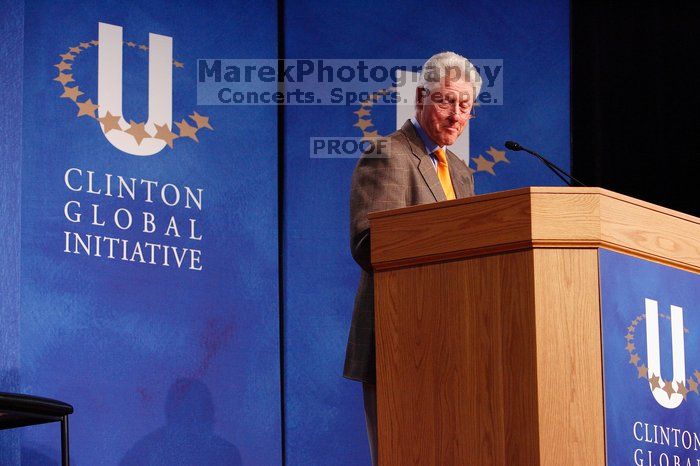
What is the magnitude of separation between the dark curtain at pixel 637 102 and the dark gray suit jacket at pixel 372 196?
2045 millimetres

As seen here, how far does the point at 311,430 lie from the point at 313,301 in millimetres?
511

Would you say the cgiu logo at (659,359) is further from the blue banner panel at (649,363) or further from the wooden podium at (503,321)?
the wooden podium at (503,321)

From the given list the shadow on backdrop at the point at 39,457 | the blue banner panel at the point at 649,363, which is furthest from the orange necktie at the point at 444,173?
the shadow on backdrop at the point at 39,457

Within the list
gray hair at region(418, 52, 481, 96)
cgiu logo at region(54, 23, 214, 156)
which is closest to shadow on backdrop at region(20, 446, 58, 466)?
cgiu logo at region(54, 23, 214, 156)

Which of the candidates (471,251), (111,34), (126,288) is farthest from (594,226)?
(111,34)

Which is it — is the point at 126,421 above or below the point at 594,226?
below

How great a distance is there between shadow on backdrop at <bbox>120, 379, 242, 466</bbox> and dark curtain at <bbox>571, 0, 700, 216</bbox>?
197cm

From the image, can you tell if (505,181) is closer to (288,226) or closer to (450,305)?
(288,226)

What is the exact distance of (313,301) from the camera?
14.2ft

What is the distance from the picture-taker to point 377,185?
284 cm

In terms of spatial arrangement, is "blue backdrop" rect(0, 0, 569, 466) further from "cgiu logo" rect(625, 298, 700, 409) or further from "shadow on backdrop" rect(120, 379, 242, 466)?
"cgiu logo" rect(625, 298, 700, 409)

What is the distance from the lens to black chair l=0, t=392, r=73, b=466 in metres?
2.88

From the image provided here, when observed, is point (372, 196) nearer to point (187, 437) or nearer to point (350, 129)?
point (187, 437)

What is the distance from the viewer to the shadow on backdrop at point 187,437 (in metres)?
3.90
